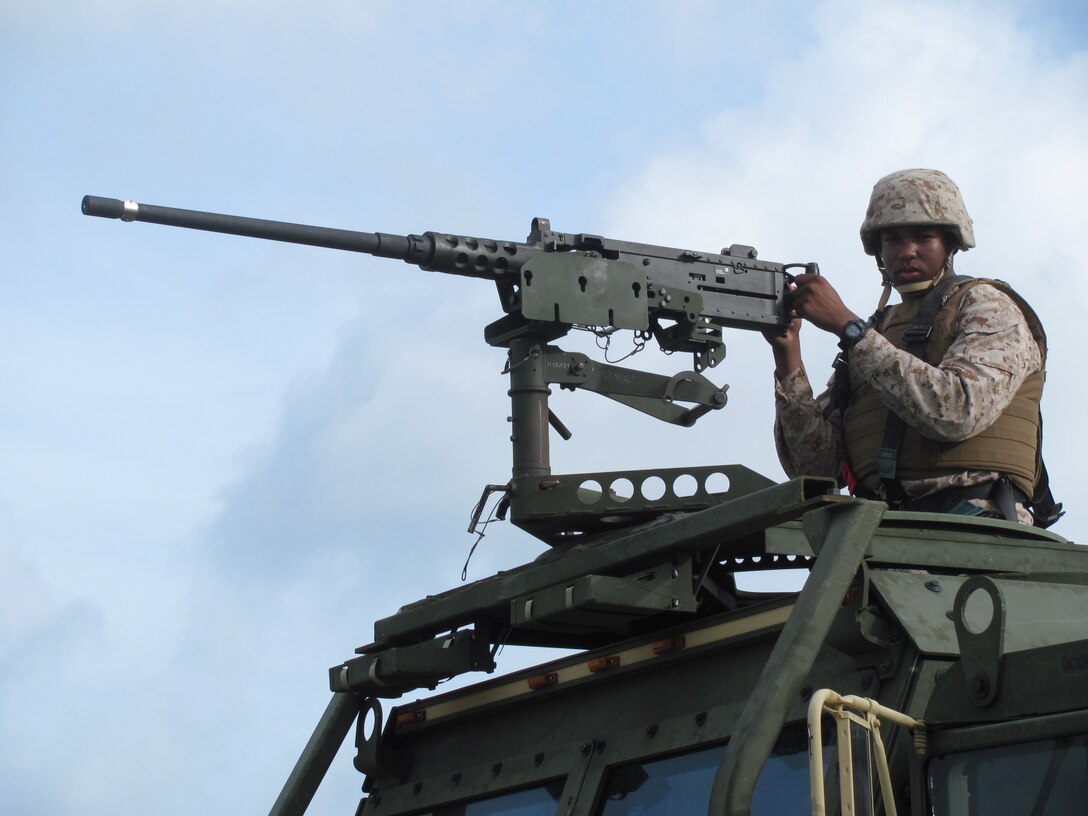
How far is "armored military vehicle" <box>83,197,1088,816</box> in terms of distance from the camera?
3.61 m

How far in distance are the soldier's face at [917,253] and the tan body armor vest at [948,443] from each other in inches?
5.3

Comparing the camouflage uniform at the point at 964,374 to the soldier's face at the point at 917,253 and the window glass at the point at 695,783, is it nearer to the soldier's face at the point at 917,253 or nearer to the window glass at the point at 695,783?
the soldier's face at the point at 917,253

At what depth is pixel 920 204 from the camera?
6.04 metres

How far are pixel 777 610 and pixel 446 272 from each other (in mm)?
2447

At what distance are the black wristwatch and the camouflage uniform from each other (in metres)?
0.06

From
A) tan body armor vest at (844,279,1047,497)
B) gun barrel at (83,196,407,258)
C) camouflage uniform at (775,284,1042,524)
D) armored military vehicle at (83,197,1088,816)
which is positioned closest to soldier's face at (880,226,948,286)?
tan body armor vest at (844,279,1047,497)

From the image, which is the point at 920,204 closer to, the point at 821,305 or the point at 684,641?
the point at 821,305

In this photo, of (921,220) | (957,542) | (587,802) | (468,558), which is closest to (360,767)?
(468,558)

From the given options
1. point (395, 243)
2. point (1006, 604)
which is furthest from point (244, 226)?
point (1006, 604)

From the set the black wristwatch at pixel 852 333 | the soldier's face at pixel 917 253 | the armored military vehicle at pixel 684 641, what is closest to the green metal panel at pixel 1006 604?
the armored military vehicle at pixel 684 641

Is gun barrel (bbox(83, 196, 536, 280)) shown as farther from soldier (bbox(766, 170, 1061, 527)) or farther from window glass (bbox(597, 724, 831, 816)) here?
window glass (bbox(597, 724, 831, 816))

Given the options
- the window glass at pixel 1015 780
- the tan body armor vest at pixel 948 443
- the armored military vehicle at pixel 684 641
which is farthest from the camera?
the tan body armor vest at pixel 948 443

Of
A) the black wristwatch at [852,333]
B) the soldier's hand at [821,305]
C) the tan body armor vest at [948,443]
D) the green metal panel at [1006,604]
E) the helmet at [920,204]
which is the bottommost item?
the green metal panel at [1006,604]

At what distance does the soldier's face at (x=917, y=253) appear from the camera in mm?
6078
